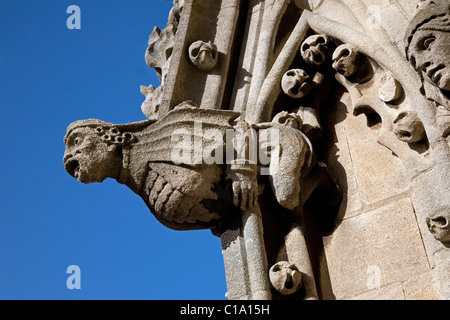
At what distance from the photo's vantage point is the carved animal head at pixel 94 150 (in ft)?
13.2

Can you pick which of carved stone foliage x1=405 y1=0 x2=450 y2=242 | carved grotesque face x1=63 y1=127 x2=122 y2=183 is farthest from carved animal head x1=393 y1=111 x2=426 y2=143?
carved grotesque face x1=63 y1=127 x2=122 y2=183

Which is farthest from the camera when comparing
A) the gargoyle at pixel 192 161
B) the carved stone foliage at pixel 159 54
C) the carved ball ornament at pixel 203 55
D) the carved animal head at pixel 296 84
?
the carved stone foliage at pixel 159 54

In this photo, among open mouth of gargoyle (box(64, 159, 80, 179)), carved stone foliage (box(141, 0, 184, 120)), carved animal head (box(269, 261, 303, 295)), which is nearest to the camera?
carved animal head (box(269, 261, 303, 295))

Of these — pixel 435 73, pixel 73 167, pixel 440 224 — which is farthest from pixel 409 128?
pixel 73 167

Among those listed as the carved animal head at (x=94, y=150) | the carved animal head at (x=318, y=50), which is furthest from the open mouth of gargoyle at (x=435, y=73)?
the carved animal head at (x=94, y=150)

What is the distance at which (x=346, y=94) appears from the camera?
445 centimetres

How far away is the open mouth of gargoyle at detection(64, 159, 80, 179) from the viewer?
4.07 m

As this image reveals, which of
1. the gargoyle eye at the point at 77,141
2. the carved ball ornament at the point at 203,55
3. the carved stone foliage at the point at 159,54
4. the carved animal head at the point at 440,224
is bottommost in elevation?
the carved animal head at the point at 440,224

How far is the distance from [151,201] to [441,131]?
55.1 inches

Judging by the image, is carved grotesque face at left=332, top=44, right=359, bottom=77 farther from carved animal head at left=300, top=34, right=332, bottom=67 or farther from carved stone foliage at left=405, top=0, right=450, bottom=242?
carved stone foliage at left=405, top=0, right=450, bottom=242

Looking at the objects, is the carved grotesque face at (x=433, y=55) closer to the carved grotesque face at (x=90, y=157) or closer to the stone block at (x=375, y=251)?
the stone block at (x=375, y=251)

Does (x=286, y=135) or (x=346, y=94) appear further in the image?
(x=346, y=94)

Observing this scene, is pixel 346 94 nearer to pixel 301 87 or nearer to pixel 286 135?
pixel 301 87
